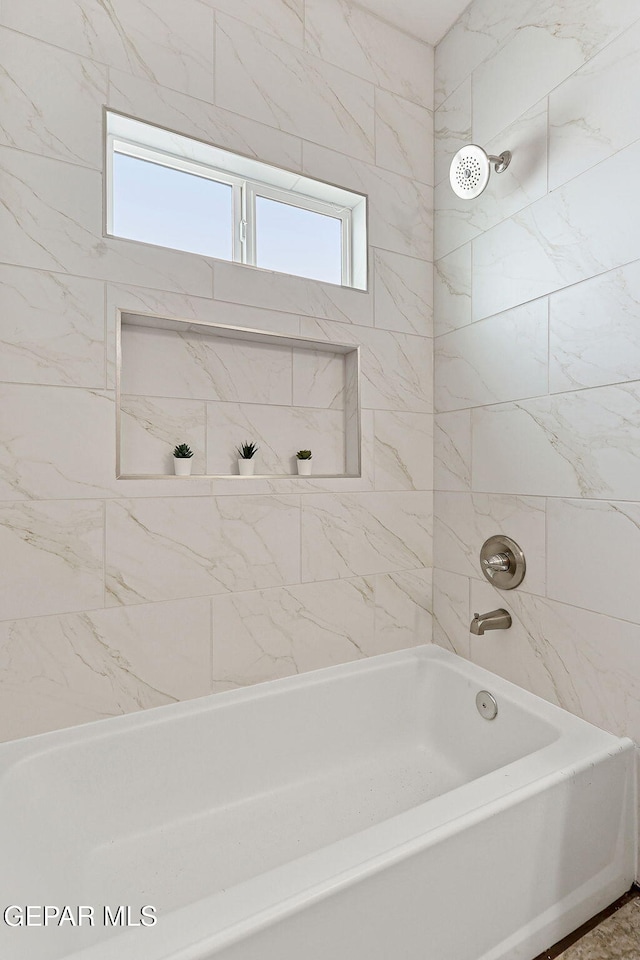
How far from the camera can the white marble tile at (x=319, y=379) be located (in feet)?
5.97

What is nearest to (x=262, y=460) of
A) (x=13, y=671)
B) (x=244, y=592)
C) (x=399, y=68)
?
(x=244, y=592)

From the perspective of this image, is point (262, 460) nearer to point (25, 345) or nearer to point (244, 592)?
point (244, 592)

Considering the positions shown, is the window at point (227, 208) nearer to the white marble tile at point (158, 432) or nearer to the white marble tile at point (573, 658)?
the white marble tile at point (158, 432)

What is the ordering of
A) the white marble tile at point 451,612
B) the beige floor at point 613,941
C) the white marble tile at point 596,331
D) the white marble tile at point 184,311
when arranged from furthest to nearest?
1. the white marble tile at point 451,612
2. the white marble tile at point 184,311
3. the white marble tile at point 596,331
4. the beige floor at point 613,941

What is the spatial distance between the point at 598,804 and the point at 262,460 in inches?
54.4

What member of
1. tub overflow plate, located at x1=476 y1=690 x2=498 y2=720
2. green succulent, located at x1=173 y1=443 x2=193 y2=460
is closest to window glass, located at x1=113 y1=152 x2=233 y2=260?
green succulent, located at x1=173 y1=443 x2=193 y2=460

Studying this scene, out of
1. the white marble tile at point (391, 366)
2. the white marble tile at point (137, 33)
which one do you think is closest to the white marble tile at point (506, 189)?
the white marble tile at point (391, 366)

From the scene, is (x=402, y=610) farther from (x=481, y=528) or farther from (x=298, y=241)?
(x=298, y=241)

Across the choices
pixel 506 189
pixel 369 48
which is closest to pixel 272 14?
pixel 369 48

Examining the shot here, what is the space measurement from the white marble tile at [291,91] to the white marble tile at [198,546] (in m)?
1.33

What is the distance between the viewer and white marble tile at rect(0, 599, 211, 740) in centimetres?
132

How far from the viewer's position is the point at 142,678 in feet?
4.84

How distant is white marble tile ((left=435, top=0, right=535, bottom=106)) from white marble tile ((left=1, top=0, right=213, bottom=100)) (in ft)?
3.12

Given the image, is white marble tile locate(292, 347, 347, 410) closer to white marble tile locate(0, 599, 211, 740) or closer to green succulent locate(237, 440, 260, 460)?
green succulent locate(237, 440, 260, 460)
